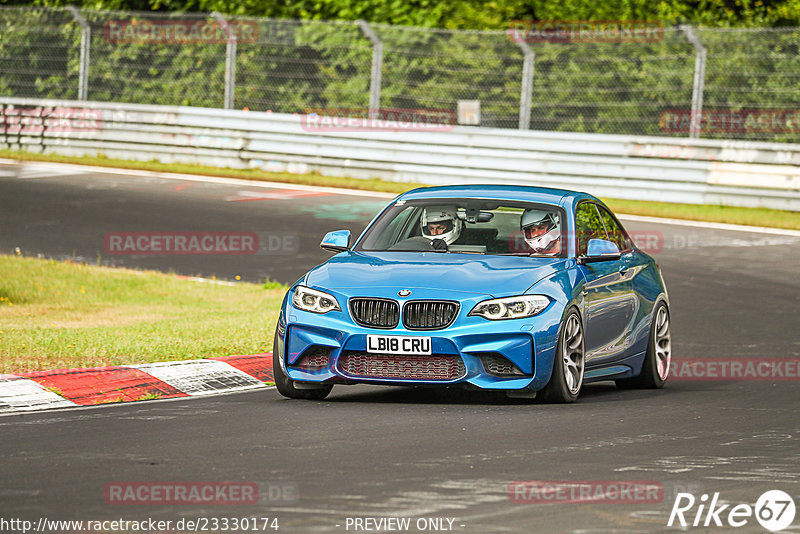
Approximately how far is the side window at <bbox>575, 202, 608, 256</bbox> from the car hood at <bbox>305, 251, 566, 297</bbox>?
500 millimetres

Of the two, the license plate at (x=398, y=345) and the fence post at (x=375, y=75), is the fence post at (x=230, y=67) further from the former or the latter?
the license plate at (x=398, y=345)

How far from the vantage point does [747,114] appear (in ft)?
77.4

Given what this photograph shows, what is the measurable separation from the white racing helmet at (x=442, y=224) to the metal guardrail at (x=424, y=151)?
41.6 feet

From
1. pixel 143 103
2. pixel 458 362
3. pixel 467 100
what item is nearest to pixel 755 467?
pixel 458 362

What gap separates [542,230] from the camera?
1021 cm

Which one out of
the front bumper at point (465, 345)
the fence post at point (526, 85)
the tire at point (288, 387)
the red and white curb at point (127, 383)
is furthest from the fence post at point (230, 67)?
the front bumper at point (465, 345)

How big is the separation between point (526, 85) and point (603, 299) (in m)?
14.6

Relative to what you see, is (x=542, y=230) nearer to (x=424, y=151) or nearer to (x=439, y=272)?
(x=439, y=272)

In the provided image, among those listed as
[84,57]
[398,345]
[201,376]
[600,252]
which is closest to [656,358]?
[600,252]

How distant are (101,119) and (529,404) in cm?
1944

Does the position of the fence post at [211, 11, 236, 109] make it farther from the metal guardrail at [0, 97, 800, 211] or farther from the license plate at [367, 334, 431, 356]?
the license plate at [367, 334, 431, 356]

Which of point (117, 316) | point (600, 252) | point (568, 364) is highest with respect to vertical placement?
point (600, 252)

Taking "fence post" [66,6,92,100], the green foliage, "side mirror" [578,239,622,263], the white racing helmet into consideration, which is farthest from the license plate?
the green foliage

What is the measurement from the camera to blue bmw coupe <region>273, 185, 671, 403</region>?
29.5 feet
